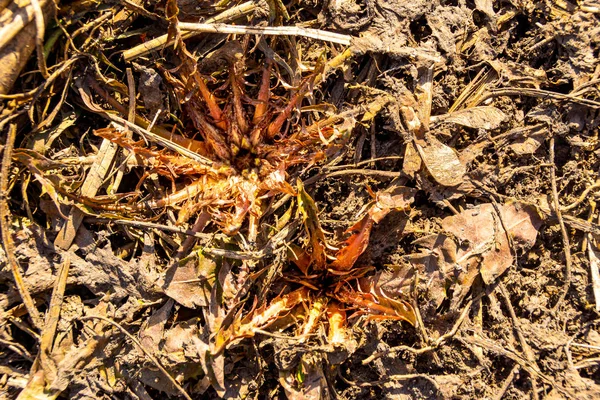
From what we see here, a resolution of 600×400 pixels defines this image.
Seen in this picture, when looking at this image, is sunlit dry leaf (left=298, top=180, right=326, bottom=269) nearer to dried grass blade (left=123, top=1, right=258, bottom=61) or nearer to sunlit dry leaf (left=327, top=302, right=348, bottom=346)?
sunlit dry leaf (left=327, top=302, right=348, bottom=346)

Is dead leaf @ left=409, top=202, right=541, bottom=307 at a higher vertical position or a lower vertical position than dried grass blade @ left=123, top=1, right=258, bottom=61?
lower

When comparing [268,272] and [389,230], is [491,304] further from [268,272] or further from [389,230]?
[268,272]

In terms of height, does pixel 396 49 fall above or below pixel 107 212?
above

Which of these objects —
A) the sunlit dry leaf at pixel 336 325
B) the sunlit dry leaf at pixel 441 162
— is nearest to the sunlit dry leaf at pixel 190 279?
the sunlit dry leaf at pixel 336 325

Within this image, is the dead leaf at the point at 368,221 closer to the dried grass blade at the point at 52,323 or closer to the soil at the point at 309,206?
the soil at the point at 309,206

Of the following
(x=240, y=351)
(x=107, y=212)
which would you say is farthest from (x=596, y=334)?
(x=107, y=212)

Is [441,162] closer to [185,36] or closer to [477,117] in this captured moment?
[477,117]


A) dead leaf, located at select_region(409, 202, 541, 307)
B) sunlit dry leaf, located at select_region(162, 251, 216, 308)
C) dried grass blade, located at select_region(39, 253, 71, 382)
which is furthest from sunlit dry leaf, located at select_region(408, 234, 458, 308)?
dried grass blade, located at select_region(39, 253, 71, 382)
